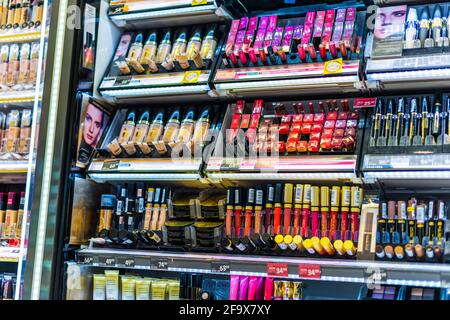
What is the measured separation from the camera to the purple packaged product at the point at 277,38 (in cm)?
257

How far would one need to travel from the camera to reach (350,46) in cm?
244

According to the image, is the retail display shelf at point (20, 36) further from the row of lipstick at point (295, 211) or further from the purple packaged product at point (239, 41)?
the row of lipstick at point (295, 211)

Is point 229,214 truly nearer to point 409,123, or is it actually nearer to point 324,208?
point 324,208

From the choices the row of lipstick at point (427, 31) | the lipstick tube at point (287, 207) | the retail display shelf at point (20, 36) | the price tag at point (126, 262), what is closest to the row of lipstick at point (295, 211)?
the lipstick tube at point (287, 207)

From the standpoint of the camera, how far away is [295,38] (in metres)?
2.56

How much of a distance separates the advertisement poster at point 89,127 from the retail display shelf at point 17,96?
33cm

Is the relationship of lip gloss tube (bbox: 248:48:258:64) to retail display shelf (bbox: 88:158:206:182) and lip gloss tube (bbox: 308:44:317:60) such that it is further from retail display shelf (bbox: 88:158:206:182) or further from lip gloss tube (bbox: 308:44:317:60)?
retail display shelf (bbox: 88:158:206:182)

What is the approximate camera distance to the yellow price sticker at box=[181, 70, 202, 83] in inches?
105

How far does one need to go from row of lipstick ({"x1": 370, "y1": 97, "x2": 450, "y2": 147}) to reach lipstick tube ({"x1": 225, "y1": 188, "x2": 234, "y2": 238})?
2.17 ft

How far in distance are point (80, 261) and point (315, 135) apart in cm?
121

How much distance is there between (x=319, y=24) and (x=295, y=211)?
0.85 meters

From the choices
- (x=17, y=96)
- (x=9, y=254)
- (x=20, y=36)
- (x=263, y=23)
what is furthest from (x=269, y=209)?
(x=20, y=36)
